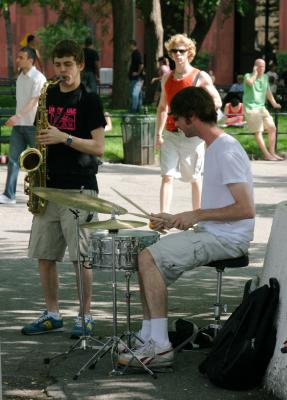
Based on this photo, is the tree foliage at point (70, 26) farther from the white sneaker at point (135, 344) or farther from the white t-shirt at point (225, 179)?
the white sneaker at point (135, 344)

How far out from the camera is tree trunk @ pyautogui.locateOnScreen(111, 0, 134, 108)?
29.1 metres

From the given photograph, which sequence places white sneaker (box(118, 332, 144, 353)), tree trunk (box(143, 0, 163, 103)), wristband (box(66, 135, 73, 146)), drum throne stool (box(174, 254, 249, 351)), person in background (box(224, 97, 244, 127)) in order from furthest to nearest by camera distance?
1. tree trunk (box(143, 0, 163, 103))
2. person in background (box(224, 97, 244, 127))
3. wristband (box(66, 135, 73, 146))
4. drum throne stool (box(174, 254, 249, 351))
5. white sneaker (box(118, 332, 144, 353))

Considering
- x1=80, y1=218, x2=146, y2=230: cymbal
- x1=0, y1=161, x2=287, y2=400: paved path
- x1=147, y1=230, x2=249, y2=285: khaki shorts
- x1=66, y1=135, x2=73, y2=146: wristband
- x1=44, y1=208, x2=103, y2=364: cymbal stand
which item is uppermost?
x1=66, y1=135, x2=73, y2=146: wristband

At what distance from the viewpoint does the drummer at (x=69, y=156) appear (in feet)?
24.2

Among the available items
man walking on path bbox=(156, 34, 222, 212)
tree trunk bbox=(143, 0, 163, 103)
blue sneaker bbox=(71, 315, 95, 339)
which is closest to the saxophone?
blue sneaker bbox=(71, 315, 95, 339)

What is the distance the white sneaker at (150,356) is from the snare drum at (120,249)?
1.45ft

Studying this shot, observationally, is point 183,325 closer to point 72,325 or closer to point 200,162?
point 72,325

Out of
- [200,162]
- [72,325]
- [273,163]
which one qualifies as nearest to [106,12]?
[273,163]

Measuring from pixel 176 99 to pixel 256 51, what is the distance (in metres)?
39.7

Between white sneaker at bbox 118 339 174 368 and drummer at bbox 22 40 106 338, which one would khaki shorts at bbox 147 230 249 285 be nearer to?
white sneaker at bbox 118 339 174 368

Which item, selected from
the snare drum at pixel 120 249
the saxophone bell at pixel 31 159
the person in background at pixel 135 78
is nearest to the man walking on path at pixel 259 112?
the person in background at pixel 135 78

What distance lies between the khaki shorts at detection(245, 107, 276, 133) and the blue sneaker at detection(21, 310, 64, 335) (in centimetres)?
1125

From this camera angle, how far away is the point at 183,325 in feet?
23.5

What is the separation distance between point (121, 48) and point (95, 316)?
73.3 feet
